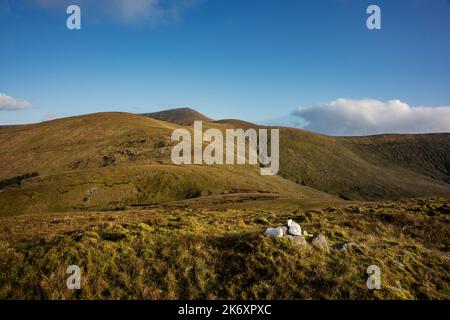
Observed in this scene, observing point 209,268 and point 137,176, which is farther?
point 137,176

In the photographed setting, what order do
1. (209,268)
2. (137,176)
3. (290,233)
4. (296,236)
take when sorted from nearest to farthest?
1. (209,268)
2. (296,236)
3. (290,233)
4. (137,176)

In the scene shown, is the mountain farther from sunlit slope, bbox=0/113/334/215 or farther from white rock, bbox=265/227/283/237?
white rock, bbox=265/227/283/237

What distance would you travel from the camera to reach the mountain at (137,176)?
73938mm

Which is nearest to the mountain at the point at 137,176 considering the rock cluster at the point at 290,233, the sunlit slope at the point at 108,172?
the sunlit slope at the point at 108,172

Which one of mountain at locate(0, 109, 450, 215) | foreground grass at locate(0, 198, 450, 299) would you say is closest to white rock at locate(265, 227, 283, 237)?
foreground grass at locate(0, 198, 450, 299)

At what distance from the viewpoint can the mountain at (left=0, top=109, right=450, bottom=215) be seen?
73.9 meters

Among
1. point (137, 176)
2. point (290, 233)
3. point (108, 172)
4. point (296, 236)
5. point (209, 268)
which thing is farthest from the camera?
point (108, 172)

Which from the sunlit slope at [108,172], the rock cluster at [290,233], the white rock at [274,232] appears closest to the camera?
the rock cluster at [290,233]

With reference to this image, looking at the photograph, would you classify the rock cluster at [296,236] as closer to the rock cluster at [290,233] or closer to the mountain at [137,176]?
the rock cluster at [290,233]

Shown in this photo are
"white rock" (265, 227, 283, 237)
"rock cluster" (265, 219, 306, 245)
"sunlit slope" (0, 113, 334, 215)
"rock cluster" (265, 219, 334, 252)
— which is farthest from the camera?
"sunlit slope" (0, 113, 334, 215)

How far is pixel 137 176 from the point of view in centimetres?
8981

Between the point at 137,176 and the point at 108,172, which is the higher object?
the point at 108,172

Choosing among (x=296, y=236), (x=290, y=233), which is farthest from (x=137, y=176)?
(x=296, y=236)

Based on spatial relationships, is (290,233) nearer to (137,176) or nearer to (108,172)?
(137,176)
